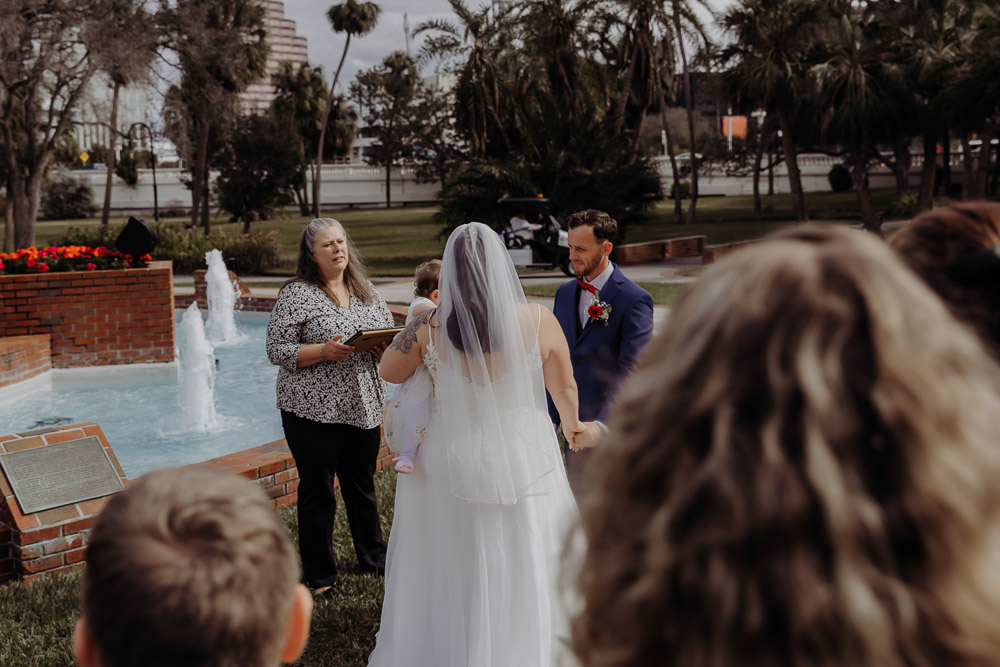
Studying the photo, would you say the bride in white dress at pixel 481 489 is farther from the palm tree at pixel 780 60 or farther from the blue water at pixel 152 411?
the palm tree at pixel 780 60

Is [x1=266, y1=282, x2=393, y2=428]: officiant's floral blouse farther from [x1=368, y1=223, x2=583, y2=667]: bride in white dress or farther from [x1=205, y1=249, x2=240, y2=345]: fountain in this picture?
[x1=205, y1=249, x2=240, y2=345]: fountain

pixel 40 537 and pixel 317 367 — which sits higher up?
pixel 317 367

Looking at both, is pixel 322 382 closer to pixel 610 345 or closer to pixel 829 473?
pixel 610 345

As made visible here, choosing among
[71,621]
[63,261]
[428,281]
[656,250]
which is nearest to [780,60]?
[656,250]

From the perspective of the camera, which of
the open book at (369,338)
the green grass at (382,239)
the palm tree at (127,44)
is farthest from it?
the green grass at (382,239)

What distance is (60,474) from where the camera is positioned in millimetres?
5324

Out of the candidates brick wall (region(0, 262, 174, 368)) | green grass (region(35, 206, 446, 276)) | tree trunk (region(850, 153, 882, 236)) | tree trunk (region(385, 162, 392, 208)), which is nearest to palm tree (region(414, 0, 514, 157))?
green grass (region(35, 206, 446, 276))

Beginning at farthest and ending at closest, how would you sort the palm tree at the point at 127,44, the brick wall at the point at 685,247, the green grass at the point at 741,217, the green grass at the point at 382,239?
the green grass at the point at 741,217 → the brick wall at the point at 685,247 → the green grass at the point at 382,239 → the palm tree at the point at 127,44

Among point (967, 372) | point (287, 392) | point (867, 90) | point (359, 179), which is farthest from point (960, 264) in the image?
point (359, 179)

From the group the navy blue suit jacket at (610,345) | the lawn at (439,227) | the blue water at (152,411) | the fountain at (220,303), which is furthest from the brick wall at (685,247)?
the navy blue suit jacket at (610,345)

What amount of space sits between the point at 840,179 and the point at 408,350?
5467 centimetres

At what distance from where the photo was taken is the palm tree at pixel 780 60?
27.7 metres

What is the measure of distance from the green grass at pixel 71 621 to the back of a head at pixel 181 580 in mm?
3035

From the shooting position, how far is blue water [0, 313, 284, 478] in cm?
865
